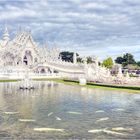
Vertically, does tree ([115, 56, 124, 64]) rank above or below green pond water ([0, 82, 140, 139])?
above

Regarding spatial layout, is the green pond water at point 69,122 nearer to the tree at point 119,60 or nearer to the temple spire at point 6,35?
the temple spire at point 6,35

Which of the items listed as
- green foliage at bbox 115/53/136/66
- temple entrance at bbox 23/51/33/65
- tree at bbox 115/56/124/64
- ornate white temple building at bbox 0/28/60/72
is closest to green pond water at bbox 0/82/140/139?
ornate white temple building at bbox 0/28/60/72

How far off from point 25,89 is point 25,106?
16.1m

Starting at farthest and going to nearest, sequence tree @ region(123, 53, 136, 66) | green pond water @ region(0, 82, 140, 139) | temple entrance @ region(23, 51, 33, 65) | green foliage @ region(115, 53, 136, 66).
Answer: tree @ region(123, 53, 136, 66) → green foliage @ region(115, 53, 136, 66) → temple entrance @ region(23, 51, 33, 65) → green pond water @ region(0, 82, 140, 139)

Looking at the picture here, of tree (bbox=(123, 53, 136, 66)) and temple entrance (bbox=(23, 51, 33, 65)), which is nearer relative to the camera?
temple entrance (bbox=(23, 51, 33, 65))

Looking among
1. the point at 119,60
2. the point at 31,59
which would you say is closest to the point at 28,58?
the point at 31,59

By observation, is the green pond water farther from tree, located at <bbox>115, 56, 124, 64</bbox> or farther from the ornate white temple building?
tree, located at <bbox>115, 56, 124, 64</bbox>

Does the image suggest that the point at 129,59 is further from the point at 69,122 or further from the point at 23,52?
the point at 69,122

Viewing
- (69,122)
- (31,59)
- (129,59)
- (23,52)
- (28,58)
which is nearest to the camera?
(69,122)

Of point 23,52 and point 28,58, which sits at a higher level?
point 23,52

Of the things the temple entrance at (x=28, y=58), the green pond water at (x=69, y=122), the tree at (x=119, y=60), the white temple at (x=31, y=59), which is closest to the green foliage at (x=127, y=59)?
the tree at (x=119, y=60)

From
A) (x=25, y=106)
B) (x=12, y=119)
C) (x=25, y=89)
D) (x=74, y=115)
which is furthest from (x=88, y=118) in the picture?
(x=25, y=89)

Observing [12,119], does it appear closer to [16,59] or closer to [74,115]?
[74,115]

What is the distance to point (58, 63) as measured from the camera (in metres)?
80.9
